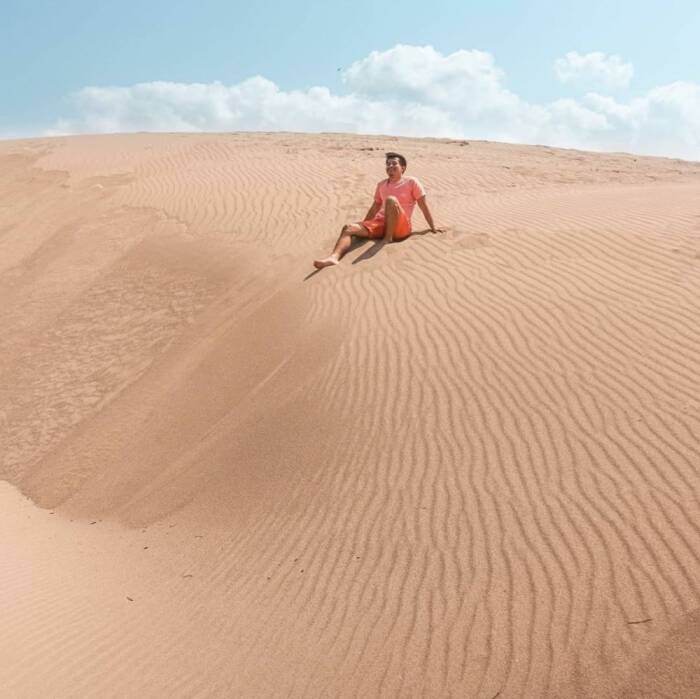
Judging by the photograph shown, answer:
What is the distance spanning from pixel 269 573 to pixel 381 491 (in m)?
0.99

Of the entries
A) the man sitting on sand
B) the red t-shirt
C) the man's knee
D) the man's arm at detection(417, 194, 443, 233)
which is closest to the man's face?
the man sitting on sand

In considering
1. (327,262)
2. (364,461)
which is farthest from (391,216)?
(364,461)

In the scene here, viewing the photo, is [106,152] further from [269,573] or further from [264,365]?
[269,573]

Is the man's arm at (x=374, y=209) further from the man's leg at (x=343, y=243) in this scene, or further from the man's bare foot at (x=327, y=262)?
the man's bare foot at (x=327, y=262)

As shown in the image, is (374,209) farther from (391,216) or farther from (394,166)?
(394,166)

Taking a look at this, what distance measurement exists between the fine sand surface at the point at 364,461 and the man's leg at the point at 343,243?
0.22 metres

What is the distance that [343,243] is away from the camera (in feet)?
30.6

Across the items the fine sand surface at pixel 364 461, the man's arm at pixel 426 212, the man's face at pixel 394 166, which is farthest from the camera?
the man's arm at pixel 426 212

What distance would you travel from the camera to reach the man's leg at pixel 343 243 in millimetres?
9156

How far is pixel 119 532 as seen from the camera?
577cm

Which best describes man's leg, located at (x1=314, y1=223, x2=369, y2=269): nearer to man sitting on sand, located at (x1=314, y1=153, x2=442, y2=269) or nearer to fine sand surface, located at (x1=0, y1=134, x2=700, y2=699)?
man sitting on sand, located at (x1=314, y1=153, x2=442, y2=269)

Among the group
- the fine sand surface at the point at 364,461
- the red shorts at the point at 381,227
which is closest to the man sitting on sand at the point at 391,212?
the red shorts at the point at 381,227

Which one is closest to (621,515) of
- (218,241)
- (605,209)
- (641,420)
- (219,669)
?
(641,420)

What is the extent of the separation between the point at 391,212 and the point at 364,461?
4.48 meters
